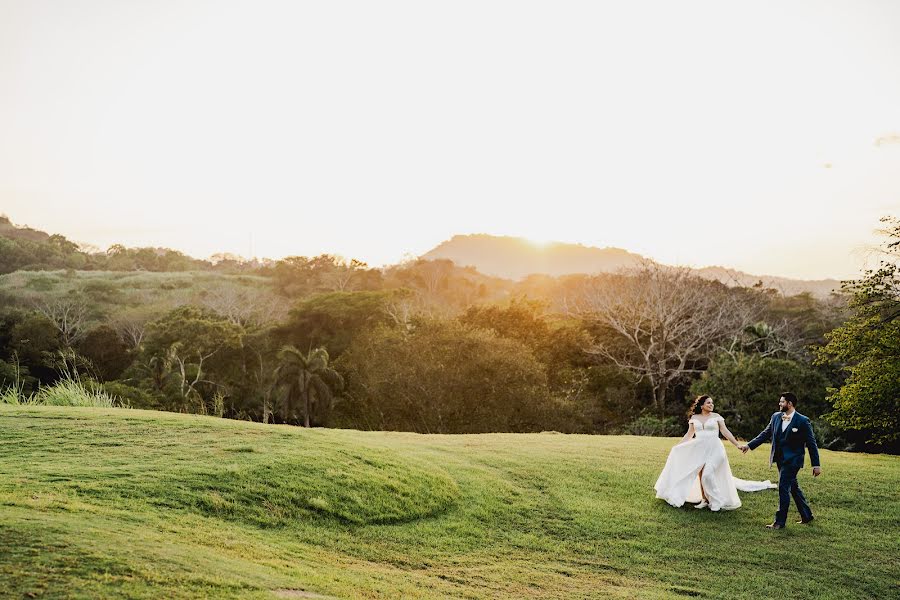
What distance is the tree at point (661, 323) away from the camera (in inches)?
1624

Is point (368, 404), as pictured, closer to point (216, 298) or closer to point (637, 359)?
point (637, 359)

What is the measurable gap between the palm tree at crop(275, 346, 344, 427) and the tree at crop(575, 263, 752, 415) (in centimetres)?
1609

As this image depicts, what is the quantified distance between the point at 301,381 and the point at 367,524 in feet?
101

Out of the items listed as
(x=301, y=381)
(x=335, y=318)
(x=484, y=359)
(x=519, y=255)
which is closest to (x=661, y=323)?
(x=484, y=359)

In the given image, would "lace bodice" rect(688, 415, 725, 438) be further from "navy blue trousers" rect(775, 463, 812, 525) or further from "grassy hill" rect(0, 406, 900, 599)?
"grassy hill" rect(0, 406, 900, 599)

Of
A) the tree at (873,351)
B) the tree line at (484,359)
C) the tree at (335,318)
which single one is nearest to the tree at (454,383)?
the tree line at (484,359)

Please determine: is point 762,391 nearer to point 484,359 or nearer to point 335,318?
point 484,359

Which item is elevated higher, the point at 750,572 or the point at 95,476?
the point at 95,476

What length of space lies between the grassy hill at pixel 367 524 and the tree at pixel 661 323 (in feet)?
84.9

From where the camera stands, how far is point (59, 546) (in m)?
6.51

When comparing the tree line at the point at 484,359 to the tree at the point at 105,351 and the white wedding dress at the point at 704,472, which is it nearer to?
the tree at the point at 105,351

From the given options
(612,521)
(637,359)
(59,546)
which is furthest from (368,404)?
(59,546)

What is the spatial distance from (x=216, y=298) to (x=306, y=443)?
207 feet

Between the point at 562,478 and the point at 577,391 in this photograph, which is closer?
the point at 562,478
